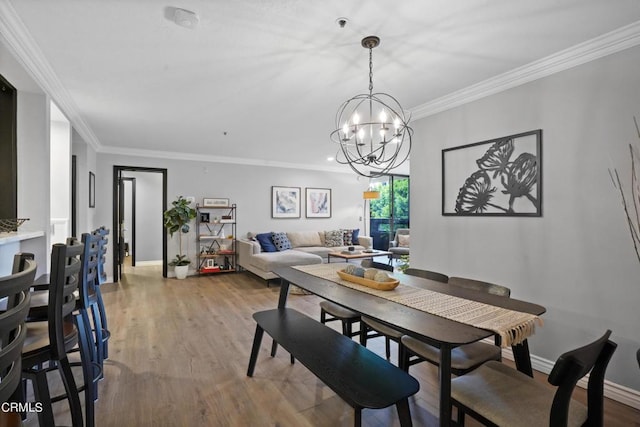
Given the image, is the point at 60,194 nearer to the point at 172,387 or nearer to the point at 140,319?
the point at 140,319

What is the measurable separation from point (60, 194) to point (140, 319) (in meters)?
1.74

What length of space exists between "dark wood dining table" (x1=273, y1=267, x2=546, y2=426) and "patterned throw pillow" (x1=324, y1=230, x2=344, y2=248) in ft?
16.0

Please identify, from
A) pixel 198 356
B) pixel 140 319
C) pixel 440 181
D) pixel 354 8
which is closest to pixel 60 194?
pixel 140 319

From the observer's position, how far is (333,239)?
297 inches

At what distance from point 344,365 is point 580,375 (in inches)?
42.0

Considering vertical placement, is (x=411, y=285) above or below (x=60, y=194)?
below

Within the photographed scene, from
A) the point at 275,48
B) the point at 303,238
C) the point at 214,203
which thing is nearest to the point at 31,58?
the point at 275,48

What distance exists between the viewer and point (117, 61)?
8.54ft

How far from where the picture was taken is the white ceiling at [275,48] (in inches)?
76.2

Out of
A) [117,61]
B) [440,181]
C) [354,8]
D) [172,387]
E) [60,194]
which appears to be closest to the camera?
[354,8]

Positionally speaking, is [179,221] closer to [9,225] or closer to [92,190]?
[92,190]

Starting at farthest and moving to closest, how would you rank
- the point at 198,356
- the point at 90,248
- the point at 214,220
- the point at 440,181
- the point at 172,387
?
the point at 214,220 < the point at 440,181 < the point at 198,356 < the point at 172,387 < the point at 90,248

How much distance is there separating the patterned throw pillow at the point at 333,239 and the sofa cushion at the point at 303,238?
0.17m

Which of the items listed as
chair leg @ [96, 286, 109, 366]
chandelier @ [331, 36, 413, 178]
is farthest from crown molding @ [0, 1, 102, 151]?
chandelier @ [331, 36, 413, 178]
